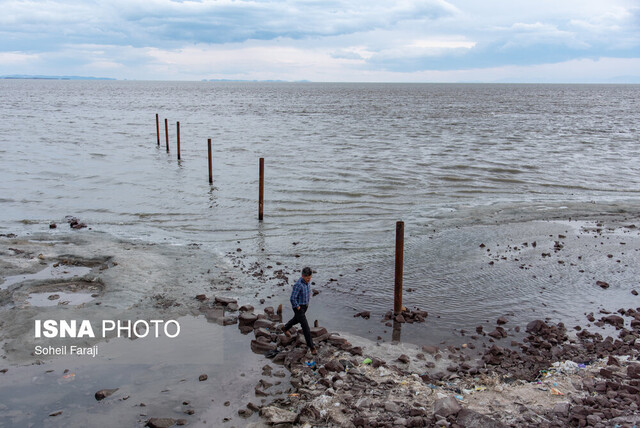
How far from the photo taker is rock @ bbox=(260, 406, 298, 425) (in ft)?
23.8

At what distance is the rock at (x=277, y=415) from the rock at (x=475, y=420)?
234cm

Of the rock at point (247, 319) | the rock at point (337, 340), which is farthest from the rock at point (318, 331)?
the rock at point (247, 319)

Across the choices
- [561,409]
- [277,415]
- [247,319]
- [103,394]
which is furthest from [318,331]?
[561,409]

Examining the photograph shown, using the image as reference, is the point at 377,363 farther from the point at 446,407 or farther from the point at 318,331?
the point at 446,407

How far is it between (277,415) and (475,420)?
280cm

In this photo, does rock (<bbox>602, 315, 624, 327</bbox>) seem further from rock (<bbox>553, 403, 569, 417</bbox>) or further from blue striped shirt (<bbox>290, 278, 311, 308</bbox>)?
blue striped shirt (<bbox>290, 278, 311, 308</bbox>)

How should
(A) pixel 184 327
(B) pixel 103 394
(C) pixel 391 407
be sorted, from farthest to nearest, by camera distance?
1. (A) pixel 184 327
2. (B) pixel 103 394
3. (C) pixel 391 407

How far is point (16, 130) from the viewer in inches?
1941

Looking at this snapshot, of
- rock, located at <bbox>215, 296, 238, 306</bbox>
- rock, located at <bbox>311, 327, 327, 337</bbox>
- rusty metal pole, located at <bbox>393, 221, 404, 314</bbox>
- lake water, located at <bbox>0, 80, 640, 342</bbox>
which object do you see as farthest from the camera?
lake water, located at <bbox>0, 80, 640, 342</bbox>

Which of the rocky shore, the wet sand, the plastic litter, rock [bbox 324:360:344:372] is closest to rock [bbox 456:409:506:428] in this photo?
the rocky shore

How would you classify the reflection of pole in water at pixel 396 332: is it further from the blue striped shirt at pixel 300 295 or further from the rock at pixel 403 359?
the blue striped shirt at pixel 300 295

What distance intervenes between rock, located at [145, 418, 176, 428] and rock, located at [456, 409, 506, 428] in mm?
4075

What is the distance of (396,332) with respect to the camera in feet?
34.1

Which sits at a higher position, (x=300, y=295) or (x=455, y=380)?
(x=300, y=295)
